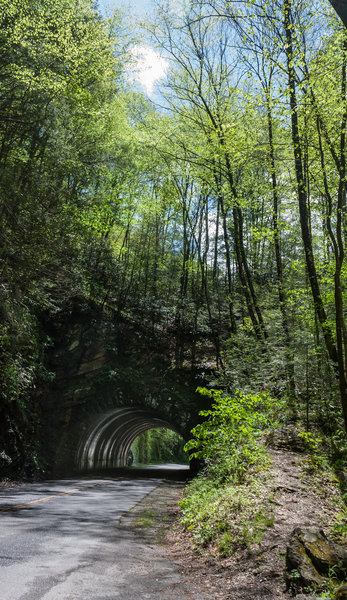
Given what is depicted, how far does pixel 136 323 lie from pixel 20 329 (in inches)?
332

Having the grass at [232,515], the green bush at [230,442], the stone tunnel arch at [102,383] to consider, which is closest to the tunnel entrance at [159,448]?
the stone tunnel arch at [102,383]

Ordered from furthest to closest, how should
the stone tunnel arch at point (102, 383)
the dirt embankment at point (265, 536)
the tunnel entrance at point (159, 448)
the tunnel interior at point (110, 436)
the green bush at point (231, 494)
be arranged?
the tunnel entrance at point (159, 448)
the tunnel interior at point (110, 436)
the stone tunnel arch at point (102, 383)
the green bush at point (231, 494)
the dirt embankment at point (265, 536)

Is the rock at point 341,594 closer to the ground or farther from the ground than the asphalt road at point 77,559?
farther from the ground

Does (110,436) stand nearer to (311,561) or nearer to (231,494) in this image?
(231,494)

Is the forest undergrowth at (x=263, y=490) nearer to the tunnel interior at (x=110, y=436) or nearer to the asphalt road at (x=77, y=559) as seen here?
the asphalt road at (x=77, y=559)

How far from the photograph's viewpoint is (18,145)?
12570mm

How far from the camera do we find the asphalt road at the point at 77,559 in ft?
Result: 12.1

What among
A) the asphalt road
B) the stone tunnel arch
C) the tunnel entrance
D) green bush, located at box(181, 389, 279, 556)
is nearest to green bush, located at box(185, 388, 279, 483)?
green bush, located at box(181, 389, 279, 556)

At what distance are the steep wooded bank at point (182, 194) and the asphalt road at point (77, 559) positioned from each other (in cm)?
413

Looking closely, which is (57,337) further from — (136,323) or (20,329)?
(20,329)

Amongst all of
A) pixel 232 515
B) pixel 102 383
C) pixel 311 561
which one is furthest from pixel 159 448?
pixel 311 561

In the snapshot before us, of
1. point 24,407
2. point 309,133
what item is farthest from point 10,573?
point 24,407

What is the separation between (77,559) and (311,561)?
2.62m

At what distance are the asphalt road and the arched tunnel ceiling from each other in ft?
35.6
